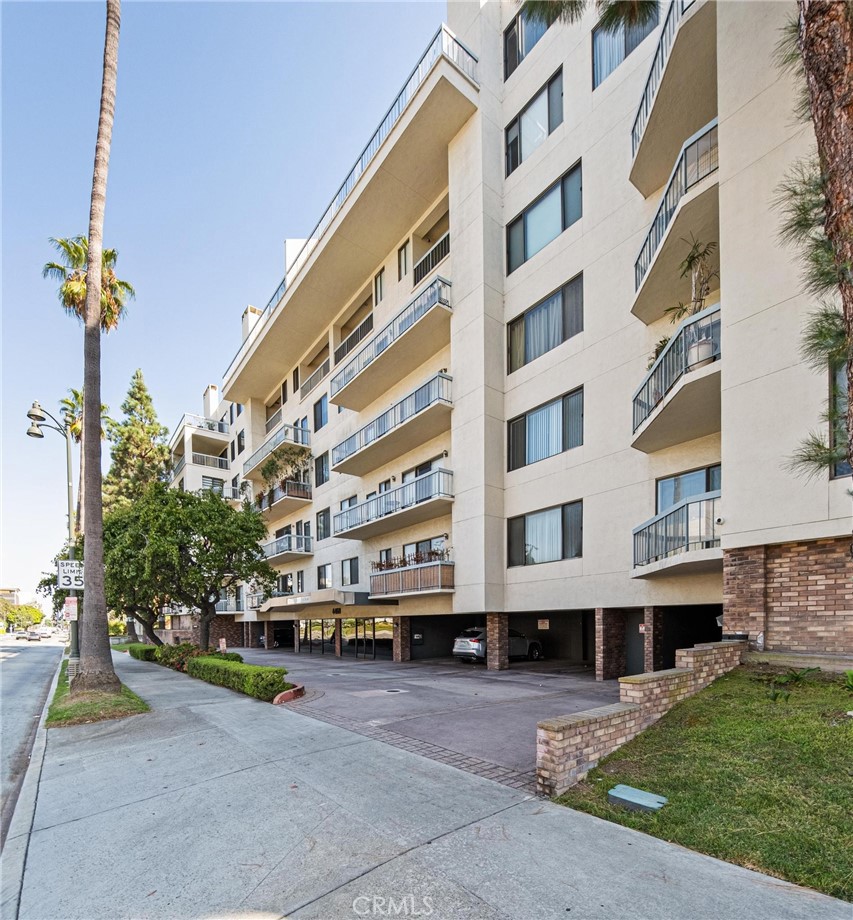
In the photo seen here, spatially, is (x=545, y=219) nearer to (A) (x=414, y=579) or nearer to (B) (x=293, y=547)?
(A) (x=414, y=579)

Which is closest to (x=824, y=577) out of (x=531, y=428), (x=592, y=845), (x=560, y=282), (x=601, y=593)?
(x=592, y=845)

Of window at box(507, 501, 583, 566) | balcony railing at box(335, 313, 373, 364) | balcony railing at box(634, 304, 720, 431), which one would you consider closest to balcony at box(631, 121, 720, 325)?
balcony railing at box(634, 304, 720, 431)

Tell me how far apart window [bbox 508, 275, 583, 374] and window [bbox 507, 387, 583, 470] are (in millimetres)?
1759

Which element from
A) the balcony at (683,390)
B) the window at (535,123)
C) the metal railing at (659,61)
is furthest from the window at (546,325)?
the window at (535,123)

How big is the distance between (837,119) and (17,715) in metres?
17.3

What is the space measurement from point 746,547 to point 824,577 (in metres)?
1.05

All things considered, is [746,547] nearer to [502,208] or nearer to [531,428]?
[531,428]

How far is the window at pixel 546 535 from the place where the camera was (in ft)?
48.1

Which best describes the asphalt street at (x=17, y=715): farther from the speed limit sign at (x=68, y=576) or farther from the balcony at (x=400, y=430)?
the balcony at (x=400, y=430)

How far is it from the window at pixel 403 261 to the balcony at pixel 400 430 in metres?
6.28

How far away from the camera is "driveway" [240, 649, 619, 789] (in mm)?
6895

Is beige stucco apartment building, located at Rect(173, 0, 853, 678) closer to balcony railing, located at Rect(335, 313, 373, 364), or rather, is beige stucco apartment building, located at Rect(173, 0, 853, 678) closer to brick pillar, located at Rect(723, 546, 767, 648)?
brick pillar, located at Rect(723, 546, 767, 648)

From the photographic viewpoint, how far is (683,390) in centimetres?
974

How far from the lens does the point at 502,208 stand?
17672mm
